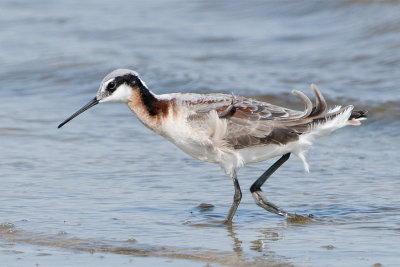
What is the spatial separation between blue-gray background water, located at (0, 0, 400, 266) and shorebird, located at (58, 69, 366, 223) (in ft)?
2.37

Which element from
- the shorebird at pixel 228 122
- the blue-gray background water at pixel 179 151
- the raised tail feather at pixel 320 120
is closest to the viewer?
the blue-gray background water at pixel 179 151

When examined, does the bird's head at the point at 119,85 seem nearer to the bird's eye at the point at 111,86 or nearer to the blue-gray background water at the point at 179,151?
the bird's eye at the point at 111,86

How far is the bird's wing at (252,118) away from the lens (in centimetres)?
873

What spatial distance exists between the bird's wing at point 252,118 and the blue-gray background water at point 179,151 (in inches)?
35.4

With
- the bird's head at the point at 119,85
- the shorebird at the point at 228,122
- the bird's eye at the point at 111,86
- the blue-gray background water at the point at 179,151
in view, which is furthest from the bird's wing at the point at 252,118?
the blue-gray background water at the point at 179,151

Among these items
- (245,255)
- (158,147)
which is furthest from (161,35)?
(245,255)

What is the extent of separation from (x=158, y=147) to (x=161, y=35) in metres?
7.26

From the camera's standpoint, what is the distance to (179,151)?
38.9 feet

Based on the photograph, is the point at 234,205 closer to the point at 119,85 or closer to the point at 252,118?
the point at 252,118

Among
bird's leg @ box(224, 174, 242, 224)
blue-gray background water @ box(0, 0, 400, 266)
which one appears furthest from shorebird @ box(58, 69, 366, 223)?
blue-gray background water @ box(0, 0, 400, 266)

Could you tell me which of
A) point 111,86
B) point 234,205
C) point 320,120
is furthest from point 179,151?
point 320,120

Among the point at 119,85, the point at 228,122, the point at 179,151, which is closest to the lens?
the point at 228,122

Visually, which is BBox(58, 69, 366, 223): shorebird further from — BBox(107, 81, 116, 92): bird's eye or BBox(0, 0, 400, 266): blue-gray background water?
BBox(0, 0, 400, 266): blue-gray background water

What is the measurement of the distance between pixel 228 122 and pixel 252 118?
0.27m
